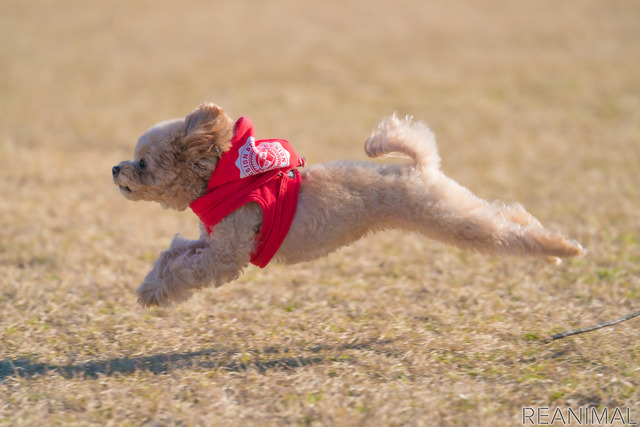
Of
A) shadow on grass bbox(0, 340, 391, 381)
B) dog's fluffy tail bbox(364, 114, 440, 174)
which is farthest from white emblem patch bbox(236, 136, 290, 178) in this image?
shadow on grass bbox(0, 340, 391, 381)

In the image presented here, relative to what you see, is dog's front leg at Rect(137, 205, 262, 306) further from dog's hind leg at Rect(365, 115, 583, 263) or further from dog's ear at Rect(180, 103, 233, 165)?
dog's hind leg at Rect(365, 115, 583, 263)

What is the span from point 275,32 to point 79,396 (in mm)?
14400

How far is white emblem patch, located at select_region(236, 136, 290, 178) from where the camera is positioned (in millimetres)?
3305

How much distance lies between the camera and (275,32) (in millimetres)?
16281

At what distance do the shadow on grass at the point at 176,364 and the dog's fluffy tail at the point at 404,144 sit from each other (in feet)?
4.00

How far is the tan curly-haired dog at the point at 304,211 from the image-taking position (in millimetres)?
3357

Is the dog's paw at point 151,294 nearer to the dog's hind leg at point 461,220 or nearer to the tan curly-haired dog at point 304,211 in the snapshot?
the tan curly-haired dog at point 304,211

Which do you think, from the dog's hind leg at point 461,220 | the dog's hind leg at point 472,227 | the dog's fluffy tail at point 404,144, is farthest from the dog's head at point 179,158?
the dog's hind leg at point 472,227

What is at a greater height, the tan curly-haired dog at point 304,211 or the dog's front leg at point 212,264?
the tan curly-haired dog at point 304,211

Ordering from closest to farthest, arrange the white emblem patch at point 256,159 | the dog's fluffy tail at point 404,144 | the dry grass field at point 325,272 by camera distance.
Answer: the dry grass field at point 325,272 < the white emblem patch at point 256,159 < the dog's fluffy tail at point 404,144

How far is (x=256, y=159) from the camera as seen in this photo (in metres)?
3.30

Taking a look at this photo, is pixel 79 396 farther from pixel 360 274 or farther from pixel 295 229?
pixel 360 274

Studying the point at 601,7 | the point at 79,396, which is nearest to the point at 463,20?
the point at 601,7

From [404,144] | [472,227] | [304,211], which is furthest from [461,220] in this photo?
[304,211]
